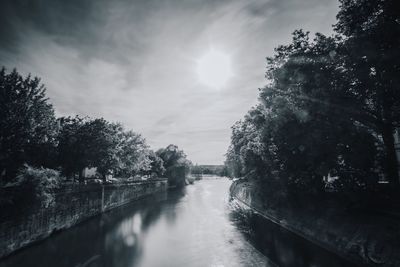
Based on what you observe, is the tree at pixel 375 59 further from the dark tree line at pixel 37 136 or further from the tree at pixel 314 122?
the dark tree line at pixel 37 136

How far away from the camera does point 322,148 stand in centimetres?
2052

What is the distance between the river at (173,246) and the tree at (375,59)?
10.7m

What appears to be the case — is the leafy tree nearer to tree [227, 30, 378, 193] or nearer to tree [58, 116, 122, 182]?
tree [58, 116, 122, 182]

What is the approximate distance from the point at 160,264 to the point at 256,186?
771 inches

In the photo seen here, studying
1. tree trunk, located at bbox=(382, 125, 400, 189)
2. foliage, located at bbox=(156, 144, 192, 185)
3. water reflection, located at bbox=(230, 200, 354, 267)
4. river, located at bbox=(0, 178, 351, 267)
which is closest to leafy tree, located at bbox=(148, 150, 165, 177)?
foliage, located at bbox=(156, 144, 192, 185)

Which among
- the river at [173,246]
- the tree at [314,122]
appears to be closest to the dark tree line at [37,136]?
the river at [173,246]

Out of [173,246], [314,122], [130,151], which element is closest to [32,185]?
[173,246]

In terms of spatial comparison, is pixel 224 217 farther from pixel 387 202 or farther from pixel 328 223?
pixel 387 202

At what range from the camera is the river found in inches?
742

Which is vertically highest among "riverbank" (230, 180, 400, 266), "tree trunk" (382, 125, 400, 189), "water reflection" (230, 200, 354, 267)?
"tree trunk" (382, 125, 400, 189)

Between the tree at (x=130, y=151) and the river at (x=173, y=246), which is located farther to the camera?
the tree at (x=130, y=151)

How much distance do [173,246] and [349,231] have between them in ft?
49.5

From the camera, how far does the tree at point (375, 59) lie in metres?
16.6

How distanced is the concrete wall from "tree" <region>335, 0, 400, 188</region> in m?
26.7
